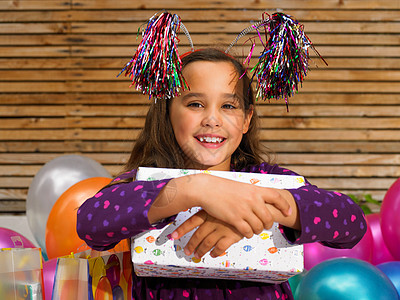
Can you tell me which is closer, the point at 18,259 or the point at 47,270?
the point at 18,259

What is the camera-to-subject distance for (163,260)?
35.5 inches

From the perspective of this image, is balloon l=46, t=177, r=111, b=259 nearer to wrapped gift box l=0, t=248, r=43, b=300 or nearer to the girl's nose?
wrapped gift box l=0, t=248, r=43, b=300

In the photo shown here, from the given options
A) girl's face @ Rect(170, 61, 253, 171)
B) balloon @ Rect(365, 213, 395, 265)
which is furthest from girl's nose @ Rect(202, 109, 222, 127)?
balloon @ Rect(365, 213, 395, 265)

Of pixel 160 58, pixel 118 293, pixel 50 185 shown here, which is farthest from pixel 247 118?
pixel 50 185

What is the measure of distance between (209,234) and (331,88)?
265 centimetres

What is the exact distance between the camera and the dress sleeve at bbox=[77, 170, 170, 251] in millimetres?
860

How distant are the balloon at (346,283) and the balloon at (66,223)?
83cm

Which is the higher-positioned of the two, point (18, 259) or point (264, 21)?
point (264, 21)

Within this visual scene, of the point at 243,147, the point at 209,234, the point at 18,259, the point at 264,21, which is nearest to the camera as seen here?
the point at 209,234

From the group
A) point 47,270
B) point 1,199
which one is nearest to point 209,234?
point 47,270

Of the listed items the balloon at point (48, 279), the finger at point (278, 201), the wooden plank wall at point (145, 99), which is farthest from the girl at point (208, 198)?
the wooden plank wall at point (145, 99)

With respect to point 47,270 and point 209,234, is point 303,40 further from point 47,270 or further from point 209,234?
point 47,270

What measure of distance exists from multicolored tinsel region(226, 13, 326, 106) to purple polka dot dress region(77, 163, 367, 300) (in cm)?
28

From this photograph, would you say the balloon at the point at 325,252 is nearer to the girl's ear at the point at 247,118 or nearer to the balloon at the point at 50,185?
the girl's ear at the point at 247,118
